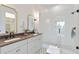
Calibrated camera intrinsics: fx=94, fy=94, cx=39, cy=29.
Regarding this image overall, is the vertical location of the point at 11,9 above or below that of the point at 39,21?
above

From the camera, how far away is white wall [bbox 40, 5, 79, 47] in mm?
4082

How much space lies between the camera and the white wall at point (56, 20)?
408 cm

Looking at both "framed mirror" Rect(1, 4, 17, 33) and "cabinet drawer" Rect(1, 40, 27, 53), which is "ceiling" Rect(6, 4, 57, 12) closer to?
"framed mirror" Rect(1, 4, 17, 33)

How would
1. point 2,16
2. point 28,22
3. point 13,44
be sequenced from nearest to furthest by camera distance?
point 13,44 → point 2,16 → point 28,22

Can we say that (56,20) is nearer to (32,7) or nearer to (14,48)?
(32,7)

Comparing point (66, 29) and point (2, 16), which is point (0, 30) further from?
point (66, 29)

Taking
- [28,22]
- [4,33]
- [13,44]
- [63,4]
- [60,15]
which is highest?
[63,4]

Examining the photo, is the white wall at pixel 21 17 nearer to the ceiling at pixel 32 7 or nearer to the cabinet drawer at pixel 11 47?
the ceiling at pixel 32 7

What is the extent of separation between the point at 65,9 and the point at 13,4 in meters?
2.38

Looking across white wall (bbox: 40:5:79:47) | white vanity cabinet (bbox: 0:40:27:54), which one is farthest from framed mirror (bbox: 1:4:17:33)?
white wall (bbox: 40:5:79:47)

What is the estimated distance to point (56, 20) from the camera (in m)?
4.50

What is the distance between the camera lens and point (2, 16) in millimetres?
2418
